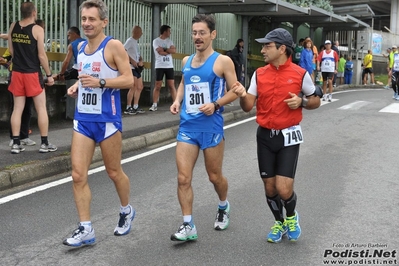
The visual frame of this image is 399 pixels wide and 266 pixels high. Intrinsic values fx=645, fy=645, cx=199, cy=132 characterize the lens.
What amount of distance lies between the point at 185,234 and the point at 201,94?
47.1 inches

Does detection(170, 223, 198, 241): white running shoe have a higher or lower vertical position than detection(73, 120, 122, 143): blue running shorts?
lower

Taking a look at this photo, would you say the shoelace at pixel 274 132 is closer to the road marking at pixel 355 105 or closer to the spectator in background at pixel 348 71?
the road marking at pixel 355 105

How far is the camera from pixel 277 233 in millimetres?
5535

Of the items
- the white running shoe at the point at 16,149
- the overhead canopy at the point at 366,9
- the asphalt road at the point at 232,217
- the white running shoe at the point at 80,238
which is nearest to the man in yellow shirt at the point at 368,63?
the overhead canopy at the point at 366,9

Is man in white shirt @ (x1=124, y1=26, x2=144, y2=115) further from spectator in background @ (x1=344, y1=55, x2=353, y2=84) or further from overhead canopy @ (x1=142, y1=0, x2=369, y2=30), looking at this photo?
spectator in background @ (x1=344, y1=55, x2=353, y2=84)

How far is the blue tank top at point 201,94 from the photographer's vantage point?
18.1ft

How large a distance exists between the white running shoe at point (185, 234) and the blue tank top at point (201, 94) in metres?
0.83

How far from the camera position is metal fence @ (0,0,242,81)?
40.1ft

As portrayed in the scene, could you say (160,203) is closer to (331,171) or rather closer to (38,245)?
(38,245)

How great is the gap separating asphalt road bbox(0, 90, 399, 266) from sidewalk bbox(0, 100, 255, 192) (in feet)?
1.45

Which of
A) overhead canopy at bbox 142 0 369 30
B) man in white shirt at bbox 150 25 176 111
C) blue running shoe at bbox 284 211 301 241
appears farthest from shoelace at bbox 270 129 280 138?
overhead canopy at bbox 142 0 369 30

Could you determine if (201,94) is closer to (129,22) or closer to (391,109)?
(129,22)

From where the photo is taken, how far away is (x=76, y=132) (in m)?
5.42

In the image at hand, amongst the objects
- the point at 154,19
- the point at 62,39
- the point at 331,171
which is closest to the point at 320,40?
the point at 154,19
